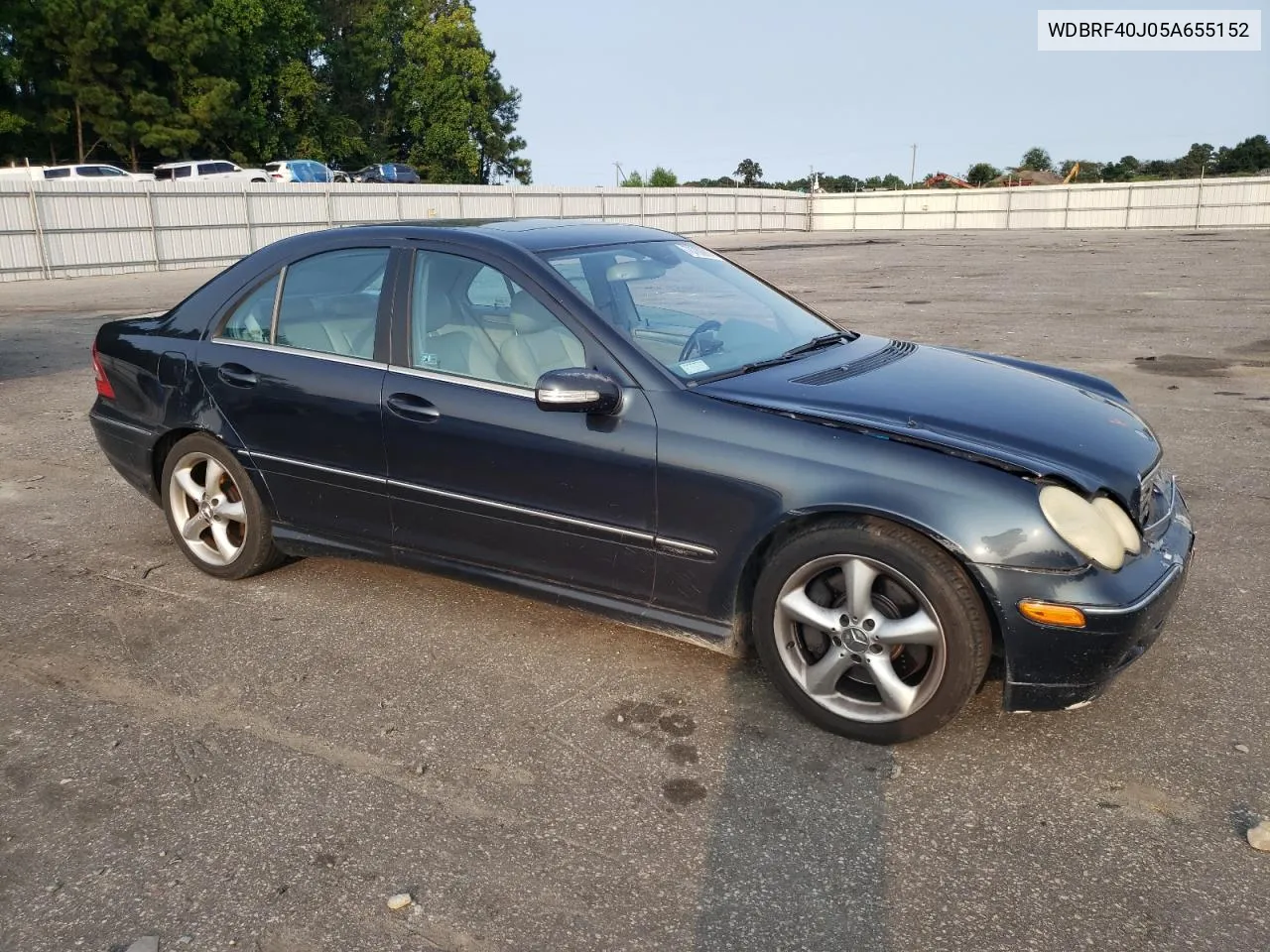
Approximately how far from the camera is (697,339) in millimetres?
3930

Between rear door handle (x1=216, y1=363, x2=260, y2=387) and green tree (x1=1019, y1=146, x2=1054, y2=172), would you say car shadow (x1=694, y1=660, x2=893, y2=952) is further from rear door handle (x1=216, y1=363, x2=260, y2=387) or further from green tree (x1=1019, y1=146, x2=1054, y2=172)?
green tree (x1=1019, y1=146, x2=1054, y2=172)

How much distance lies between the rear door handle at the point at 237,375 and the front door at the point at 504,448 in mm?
733

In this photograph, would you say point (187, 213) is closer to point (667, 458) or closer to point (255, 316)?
point (255, 316)

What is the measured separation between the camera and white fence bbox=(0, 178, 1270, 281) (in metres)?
24.7

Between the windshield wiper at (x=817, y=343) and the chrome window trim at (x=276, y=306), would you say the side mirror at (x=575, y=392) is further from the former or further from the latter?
the chrome window trim at (x=276, y=306)

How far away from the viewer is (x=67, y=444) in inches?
289

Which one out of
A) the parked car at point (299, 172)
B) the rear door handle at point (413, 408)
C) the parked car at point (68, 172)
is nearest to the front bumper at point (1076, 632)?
the rear door handle at point (413, 408)

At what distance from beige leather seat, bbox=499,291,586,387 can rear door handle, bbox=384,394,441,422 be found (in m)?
0.34

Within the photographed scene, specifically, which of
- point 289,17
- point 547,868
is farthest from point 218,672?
point 289,17

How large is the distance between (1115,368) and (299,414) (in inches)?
313

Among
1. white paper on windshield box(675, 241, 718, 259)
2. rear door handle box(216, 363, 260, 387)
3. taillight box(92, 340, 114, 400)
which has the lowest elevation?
taillight box(92, 340, 114, 400)

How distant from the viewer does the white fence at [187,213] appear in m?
24.1

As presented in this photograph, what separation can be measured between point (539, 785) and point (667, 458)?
42.9 inches

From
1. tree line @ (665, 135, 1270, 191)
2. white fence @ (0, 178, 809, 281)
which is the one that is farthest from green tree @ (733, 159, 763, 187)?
white fence @ (0, 178, 809, 281)
